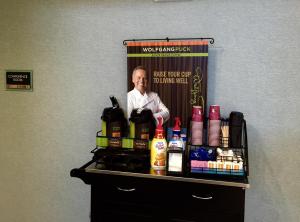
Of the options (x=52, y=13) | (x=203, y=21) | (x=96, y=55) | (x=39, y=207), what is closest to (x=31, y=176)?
(x=39, y=207)

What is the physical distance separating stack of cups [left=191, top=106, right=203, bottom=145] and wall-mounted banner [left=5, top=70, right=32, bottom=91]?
122 centimetres

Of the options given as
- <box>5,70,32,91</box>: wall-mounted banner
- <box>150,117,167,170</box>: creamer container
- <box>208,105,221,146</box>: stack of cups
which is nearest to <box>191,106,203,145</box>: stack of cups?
<box>208,105,221,146</box>: stack of cups

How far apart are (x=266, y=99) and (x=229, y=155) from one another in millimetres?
464

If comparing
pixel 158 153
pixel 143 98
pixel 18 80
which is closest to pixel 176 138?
pixel 158 153

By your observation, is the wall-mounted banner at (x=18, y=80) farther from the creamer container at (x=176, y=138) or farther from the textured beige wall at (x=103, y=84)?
the creamer container at (x=176, y=138)

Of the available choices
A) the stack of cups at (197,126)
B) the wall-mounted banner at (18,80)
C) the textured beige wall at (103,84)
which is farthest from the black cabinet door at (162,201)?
the wall-mounted banner at (18,80)

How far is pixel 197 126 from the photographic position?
164 centimetres

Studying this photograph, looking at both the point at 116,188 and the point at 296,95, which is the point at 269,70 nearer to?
the point at 296,95

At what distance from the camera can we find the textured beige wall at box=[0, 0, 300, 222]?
171 cm

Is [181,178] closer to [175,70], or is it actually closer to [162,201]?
[162,201]

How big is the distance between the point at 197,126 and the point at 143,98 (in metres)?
0.42

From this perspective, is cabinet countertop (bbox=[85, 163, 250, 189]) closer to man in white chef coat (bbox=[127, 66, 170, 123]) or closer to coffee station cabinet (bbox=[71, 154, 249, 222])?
coffee station cabinet (bbox=[71, 154, 249, 222])

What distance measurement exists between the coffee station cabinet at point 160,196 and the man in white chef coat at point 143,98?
446 mm

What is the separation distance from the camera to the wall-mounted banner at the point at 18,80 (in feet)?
6.82
